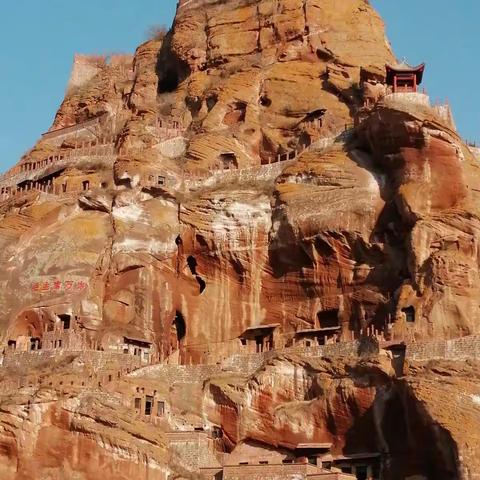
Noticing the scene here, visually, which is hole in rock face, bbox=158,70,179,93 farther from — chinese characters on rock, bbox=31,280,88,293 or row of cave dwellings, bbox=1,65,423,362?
chinese characters on rock, bbox=31,280,88,293

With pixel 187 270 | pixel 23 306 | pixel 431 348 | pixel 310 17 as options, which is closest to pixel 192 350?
pixel 187 270

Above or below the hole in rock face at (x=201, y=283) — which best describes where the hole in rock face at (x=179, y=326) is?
below

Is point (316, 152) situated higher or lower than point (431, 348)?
higher

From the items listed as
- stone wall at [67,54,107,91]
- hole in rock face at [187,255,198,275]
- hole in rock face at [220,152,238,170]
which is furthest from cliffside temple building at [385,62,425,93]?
stone wall at [67,54,107,91]

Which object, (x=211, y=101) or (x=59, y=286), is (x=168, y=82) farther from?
(x=59, y=286)

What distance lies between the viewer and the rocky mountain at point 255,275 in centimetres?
6000

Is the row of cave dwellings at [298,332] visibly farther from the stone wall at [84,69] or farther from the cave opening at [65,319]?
the stone wall at [84,69]

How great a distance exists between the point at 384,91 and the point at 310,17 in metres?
11.5

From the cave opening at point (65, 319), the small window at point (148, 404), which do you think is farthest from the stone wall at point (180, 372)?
the cave opening at point (65, 319)

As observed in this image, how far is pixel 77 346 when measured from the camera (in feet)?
223

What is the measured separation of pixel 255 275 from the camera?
241 ft

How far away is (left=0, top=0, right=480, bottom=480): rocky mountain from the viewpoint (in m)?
60.0

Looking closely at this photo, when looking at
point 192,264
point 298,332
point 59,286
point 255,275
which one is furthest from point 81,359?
point 255,275

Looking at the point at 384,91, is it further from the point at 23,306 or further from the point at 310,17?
the point at 23,306
